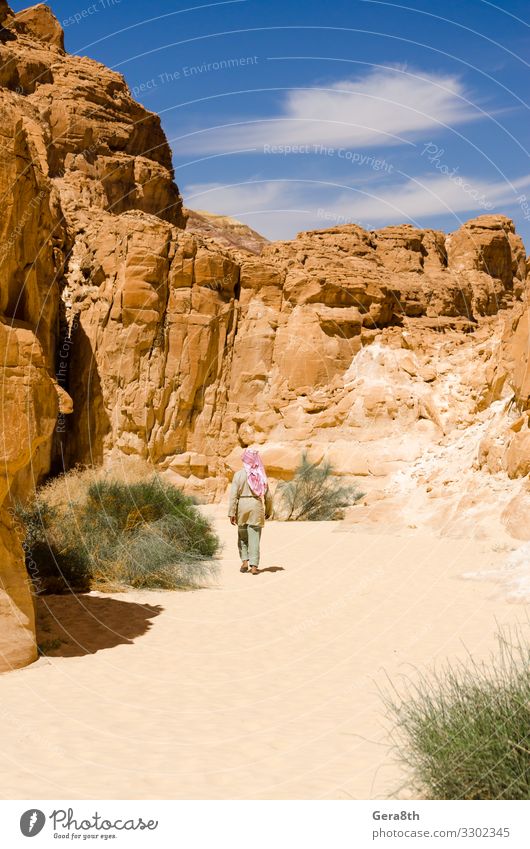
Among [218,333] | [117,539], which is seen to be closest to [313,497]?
[117,539]

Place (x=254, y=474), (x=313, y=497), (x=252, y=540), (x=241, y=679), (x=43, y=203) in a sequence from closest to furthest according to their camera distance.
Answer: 1. (x=241, y=679)
2. (x=43, y=203)
3. (x=252, y=540)
4. (x=254, y=474)
5. (x=313, y=497)

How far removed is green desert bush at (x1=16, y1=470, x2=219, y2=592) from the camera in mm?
11094

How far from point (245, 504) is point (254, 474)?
519 millimetres

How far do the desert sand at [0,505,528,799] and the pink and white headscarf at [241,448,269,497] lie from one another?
136 cm

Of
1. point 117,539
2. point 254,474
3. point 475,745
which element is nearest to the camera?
point 475,745

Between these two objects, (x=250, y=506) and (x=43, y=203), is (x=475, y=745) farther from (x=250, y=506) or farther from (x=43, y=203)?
(x=43, y=203)

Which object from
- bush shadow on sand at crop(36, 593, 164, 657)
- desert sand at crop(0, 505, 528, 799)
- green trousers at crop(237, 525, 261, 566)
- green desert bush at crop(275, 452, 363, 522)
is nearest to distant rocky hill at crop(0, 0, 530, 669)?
green desert bush at crop(275, 452, 363, 522)

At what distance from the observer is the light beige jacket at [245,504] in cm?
1255

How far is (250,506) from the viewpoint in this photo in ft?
41.2

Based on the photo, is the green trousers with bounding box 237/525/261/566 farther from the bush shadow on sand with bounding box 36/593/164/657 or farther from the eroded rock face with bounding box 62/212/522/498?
the eroded rock face with bounding box 62/212/522/498

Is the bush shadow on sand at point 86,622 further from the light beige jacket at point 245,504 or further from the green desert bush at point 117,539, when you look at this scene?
the light beige jacket at point 245,504

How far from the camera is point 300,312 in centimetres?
3281

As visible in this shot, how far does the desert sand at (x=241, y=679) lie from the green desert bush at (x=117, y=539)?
0.56 m

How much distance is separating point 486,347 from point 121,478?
15.9 meters
